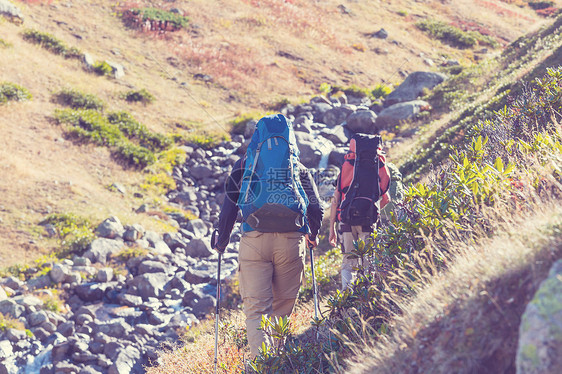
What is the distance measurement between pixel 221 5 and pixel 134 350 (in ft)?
99.5

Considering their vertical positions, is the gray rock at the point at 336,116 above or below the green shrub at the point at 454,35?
below

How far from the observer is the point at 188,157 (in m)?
19.1

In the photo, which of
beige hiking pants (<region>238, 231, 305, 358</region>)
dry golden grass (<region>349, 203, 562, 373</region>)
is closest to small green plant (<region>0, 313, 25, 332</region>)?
beige hiking pants (<region>238, 231, 305, 358</region>)

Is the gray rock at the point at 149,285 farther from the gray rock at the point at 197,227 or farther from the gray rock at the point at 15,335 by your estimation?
the gray rock at the point at 197,227

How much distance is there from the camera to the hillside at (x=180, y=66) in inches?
567

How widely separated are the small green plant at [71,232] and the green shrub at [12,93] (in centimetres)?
661

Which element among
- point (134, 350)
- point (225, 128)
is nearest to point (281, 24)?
point (225, 128)

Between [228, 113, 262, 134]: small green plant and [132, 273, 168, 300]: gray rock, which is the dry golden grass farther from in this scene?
[228, 113, 262, 134]: small green plant

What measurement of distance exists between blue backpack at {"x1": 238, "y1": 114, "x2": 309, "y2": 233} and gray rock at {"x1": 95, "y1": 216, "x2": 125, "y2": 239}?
29.6ft

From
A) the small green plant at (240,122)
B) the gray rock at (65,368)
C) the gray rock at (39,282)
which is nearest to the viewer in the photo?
the gray rock at (65,368)

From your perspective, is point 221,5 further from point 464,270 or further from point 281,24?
point 464,270

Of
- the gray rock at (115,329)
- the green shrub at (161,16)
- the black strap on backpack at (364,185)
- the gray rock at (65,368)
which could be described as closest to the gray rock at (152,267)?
the gray rock at (115,329)

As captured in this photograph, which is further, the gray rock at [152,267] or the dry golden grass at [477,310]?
the gray rock at [152,267]

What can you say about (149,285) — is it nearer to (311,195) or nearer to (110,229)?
(110,229)
